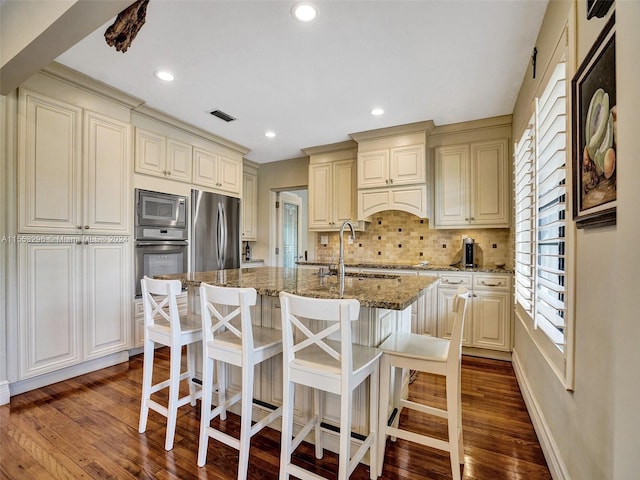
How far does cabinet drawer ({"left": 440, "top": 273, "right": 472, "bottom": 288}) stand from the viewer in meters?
3.26

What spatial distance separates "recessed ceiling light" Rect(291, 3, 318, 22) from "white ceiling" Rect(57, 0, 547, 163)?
4cm

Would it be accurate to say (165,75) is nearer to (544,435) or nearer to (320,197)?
(320,197)

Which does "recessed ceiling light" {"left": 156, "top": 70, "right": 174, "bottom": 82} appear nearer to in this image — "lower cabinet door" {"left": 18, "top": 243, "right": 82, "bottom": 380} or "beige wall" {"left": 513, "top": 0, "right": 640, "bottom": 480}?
"lower cabinet door" {"left": 18, "top": 243, "right": 82, "bottom": 380}

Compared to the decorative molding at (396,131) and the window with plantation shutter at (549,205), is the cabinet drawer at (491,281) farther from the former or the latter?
the decorative molding at (396,131)

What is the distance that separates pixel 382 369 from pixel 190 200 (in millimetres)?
3052

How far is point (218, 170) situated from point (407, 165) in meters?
2.41

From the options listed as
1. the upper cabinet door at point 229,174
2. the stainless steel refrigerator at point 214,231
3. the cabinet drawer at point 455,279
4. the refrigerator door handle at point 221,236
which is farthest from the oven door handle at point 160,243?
the cabinet drawer at point 455,279

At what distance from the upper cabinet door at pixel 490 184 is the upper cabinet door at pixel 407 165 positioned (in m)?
0.57

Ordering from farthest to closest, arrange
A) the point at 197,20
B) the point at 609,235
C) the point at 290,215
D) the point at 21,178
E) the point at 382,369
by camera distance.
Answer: the point at 290,215, the point at 21,178, the point at 197,20, the point at 382,369, the point at 609,235

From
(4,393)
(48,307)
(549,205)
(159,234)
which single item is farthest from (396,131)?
(4,393)

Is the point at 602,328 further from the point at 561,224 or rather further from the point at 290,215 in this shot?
the point at 290,215

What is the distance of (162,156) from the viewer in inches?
134

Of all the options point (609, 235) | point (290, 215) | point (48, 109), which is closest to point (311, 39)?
point (609, 235)

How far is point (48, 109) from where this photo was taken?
2.48m
